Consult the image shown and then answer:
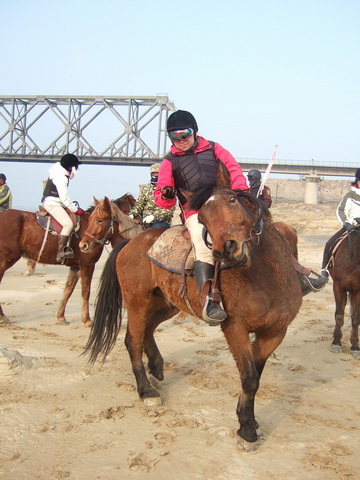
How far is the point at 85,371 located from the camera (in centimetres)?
603

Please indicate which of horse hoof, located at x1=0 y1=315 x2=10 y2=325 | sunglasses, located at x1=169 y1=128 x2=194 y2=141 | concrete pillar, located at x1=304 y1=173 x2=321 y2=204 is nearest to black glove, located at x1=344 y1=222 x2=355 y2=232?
sunglasses, located at x1=169 y1=128 x2=194 y2=141

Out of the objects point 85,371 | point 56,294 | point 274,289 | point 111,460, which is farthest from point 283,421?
point 56,294

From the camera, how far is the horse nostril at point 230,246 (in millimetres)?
3805

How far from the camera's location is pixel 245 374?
433cm

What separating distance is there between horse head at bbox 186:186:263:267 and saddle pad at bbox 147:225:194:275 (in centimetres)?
52

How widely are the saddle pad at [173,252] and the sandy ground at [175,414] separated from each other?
1449 mm

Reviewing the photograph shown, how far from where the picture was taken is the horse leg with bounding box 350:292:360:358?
24.7ft

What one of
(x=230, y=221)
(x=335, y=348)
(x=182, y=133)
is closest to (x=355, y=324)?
(x=335, y=348)

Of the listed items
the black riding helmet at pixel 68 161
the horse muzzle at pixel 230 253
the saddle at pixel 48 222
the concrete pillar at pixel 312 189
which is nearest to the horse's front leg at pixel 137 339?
the horse muzzle at pixel 230 253

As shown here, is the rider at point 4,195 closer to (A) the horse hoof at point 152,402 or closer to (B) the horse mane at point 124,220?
(B) the horse mane at point 124,220

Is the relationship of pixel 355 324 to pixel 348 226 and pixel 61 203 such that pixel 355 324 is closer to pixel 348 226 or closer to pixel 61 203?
pixel 348 226

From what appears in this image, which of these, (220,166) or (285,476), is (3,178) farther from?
(285,476)

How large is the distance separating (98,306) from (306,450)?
2.95 meters

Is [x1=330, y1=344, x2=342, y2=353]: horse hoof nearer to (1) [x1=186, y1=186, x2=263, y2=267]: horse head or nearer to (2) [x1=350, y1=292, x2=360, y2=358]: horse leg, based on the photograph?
(2) [x1=350, y1=292, x2=360, y2=358]: horse leg
